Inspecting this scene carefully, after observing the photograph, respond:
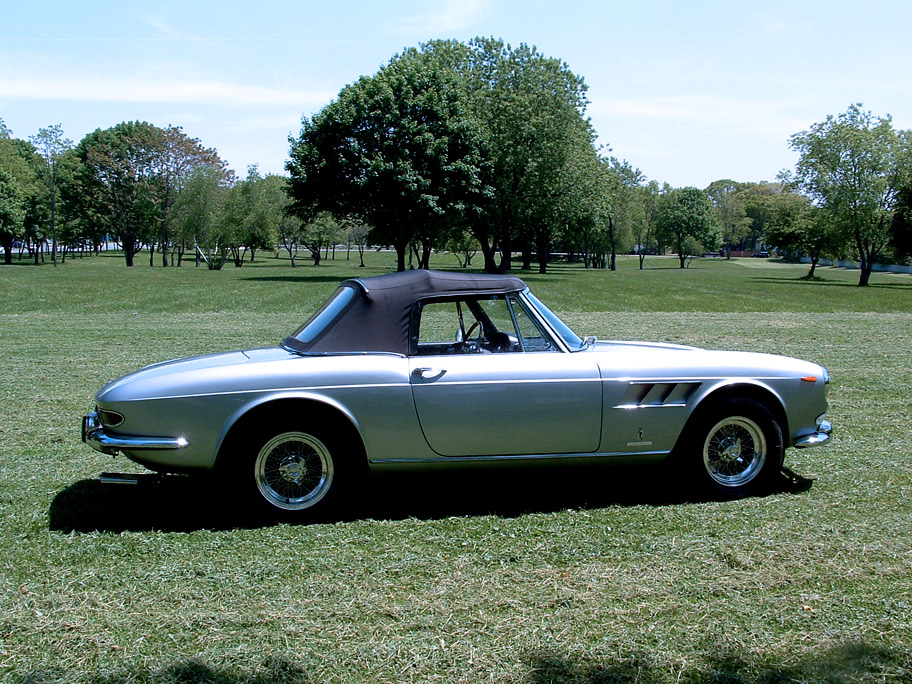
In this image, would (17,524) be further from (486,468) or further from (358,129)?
(358,129)

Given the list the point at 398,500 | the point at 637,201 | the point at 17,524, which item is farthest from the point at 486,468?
the point at 637,201

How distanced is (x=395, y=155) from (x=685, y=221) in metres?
59.9

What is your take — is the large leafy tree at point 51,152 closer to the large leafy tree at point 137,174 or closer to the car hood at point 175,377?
the large leafy tree at point 137,174

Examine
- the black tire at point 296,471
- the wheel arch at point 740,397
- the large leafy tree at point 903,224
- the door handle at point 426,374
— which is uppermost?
the large leafy tree at point 903,224

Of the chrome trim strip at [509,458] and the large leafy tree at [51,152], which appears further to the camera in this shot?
the large leafy tree at [51,152]

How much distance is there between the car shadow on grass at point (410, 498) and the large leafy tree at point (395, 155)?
110 feet

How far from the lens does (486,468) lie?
4.81 metres

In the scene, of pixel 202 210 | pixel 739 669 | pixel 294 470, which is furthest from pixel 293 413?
pixel 202 210

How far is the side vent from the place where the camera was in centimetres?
490

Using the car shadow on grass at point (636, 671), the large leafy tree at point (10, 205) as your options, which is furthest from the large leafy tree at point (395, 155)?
the car shadow on grass at point (636, 671)

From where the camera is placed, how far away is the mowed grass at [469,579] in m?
3.02

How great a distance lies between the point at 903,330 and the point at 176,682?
18.0 m

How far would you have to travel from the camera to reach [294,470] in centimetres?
465

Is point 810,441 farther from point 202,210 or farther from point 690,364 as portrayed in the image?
point 202,210
